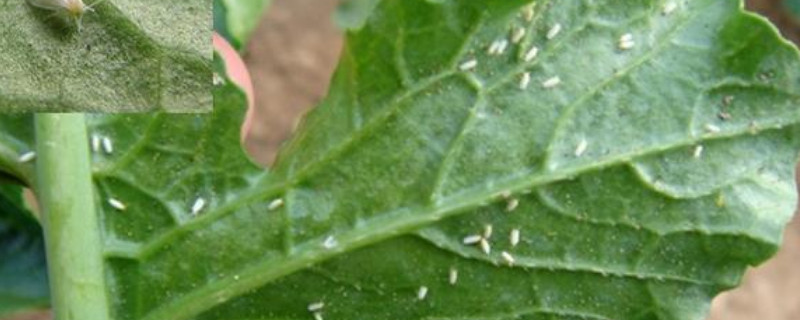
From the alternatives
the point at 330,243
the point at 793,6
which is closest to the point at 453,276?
the point at 330,243

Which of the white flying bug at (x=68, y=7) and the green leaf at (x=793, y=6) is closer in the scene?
the white flying bug at (x=68, y=7)

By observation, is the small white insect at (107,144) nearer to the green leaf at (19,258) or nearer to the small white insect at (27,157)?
the small white insect at (27,157)

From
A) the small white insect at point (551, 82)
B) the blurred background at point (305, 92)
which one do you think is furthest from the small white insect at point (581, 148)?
the blurred background at point (305, 92)

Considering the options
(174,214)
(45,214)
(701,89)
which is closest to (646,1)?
(701,89)

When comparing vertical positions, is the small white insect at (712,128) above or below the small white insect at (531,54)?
below

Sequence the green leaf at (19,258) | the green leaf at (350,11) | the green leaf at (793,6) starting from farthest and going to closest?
the green leaf at (793,6), the green leaf at (350,11), the green leaf at (19,258)

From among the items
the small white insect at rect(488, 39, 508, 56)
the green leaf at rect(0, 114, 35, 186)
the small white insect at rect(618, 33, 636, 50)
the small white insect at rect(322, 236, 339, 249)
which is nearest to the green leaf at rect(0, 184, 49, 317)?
the green leaf at rect(0, 114, 35, 186)

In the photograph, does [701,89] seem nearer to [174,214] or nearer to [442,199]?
[442,199]

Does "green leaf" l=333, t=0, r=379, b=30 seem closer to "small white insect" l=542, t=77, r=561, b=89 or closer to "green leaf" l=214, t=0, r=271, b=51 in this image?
"green leaf" l=214, t=0, r=271, b=51
